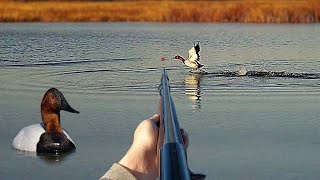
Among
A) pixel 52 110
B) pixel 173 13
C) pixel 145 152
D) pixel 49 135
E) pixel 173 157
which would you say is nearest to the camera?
pixel 173 157

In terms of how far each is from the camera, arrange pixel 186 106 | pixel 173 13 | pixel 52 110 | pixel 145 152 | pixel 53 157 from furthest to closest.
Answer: pixel 173 13
pixel 186 106
pixel 52 110
pixel 53 157
pixel 145 152

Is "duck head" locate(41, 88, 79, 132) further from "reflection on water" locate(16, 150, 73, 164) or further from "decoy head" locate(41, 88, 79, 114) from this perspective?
"reflection on water" locate(16, 150, 73, 164)

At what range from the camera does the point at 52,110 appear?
5.40m

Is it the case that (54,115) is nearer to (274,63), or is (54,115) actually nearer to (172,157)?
(172,157)

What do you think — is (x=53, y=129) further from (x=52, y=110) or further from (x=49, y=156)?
(x=49, y=156)

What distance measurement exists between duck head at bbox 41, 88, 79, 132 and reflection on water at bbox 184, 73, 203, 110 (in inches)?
76.2

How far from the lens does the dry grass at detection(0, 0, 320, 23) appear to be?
25359 mm

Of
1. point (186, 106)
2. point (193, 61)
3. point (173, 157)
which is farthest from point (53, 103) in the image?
point (193, 61)

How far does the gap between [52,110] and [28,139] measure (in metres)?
0.26

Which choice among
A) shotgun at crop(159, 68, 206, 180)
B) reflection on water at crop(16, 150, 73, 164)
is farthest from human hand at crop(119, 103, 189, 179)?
reflection on water at crop(16, 150, 73, 164)

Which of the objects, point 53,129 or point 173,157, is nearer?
point 173,157

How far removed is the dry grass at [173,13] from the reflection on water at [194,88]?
14.6 metres

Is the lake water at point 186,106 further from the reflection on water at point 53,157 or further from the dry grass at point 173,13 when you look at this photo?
the dry grass at point 173,13

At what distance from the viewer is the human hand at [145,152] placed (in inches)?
103
